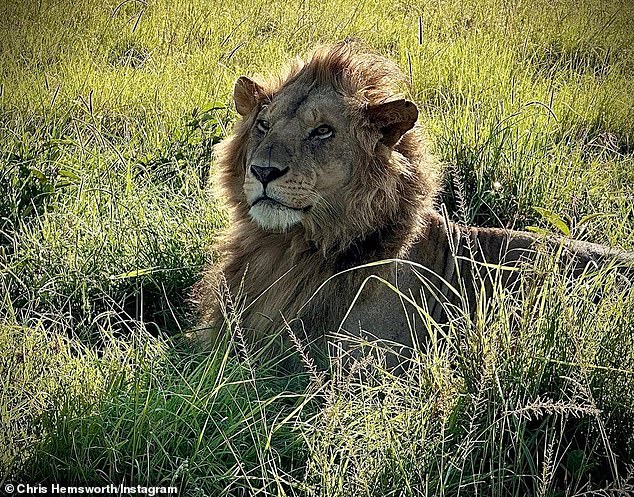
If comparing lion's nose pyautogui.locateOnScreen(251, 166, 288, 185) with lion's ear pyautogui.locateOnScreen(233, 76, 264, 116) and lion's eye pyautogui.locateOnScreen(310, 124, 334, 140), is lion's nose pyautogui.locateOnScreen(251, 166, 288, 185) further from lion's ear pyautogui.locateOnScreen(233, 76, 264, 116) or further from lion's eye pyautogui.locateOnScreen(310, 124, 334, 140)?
lion's ear pyautogui.locateOnScreen(233, 76, 264, 116)

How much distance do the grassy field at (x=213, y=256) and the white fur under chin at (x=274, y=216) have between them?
20.0 inches

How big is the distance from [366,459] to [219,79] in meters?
4.34

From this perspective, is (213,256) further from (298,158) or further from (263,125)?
(298,158)

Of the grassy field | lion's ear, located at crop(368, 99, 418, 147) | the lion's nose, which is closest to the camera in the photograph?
the grassy field

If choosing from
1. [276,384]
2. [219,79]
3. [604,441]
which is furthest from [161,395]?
[219,79]

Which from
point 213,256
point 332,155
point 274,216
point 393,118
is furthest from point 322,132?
point 213,256

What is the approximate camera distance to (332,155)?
3402mm

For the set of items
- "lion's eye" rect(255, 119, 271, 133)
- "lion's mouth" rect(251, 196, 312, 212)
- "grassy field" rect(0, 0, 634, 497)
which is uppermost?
"lion's eye" rect(255, 119, 271, 133)

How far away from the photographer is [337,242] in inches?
137

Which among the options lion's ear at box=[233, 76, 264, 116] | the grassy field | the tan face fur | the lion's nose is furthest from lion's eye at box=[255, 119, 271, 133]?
the grassy field

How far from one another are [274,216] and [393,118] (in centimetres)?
62

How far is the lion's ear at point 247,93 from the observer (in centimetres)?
372

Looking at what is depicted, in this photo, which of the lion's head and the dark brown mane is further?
the dark brown mane

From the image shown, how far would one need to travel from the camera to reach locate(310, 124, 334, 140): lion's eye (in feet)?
11.3
